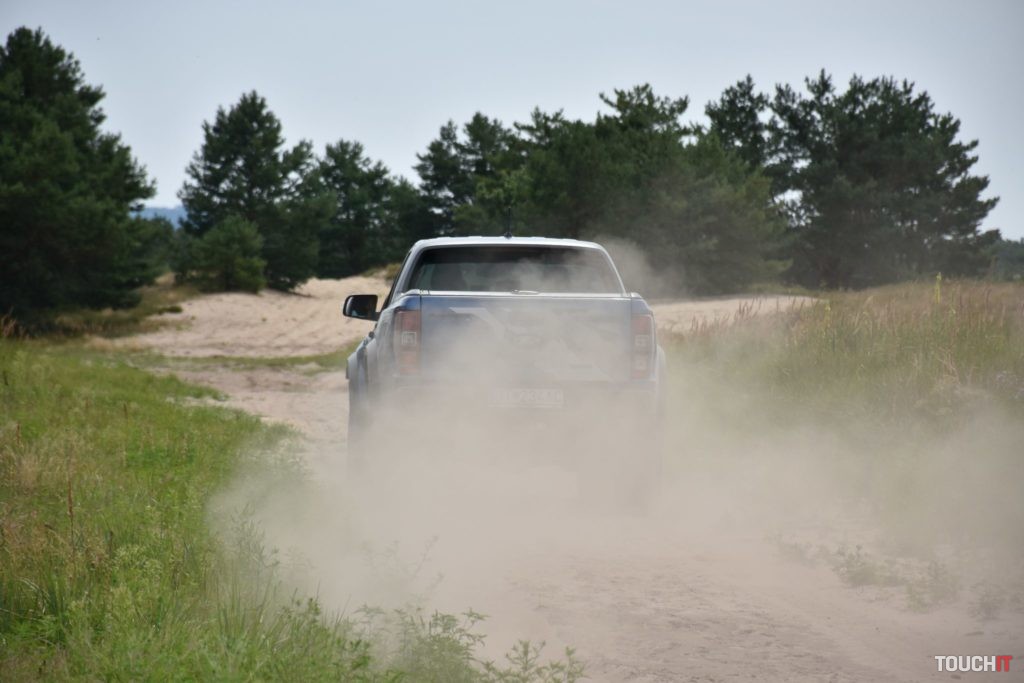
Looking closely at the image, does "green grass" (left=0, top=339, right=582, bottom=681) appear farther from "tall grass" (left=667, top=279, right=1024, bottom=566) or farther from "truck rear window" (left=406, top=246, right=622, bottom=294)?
"tall grass" (left=667, top=279, right=1024, bottom=566)

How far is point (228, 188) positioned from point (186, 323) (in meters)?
15.9

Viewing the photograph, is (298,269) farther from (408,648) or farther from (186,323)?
(408,648)

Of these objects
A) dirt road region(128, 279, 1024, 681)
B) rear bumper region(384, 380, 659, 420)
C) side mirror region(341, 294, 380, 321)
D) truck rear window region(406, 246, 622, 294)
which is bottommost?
dirt road region(128, 279, 1024, 681)

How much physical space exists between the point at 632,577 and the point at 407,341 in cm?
209

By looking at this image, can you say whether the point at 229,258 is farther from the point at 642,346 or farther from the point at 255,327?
Answer: the point at 642,346

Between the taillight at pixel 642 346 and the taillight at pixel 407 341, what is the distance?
56.4 inches

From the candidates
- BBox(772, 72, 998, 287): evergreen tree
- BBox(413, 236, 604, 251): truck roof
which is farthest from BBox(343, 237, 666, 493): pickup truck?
BBox(772, 72, 998, 287): evergreen tree

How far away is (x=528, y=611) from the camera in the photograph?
17.3 ft

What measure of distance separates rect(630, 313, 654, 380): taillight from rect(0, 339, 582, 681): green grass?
2.55 meters

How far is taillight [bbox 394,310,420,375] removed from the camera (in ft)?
22.2

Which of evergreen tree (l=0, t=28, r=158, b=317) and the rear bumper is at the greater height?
evergreen tree (l=0, t=28, r=158, b=317)

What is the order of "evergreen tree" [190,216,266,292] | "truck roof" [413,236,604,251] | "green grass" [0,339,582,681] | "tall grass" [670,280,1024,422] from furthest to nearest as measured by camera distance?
"evergreen tree" [190,216,266,292] < "tall grass" [670,280,1024,422] < "truck roof" [413,236,604,251] < "green grass" [0,339,582,681]

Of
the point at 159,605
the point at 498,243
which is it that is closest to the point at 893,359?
the point at 498,243

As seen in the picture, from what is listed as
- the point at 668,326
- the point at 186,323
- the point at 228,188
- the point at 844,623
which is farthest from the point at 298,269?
the point at 844,623
